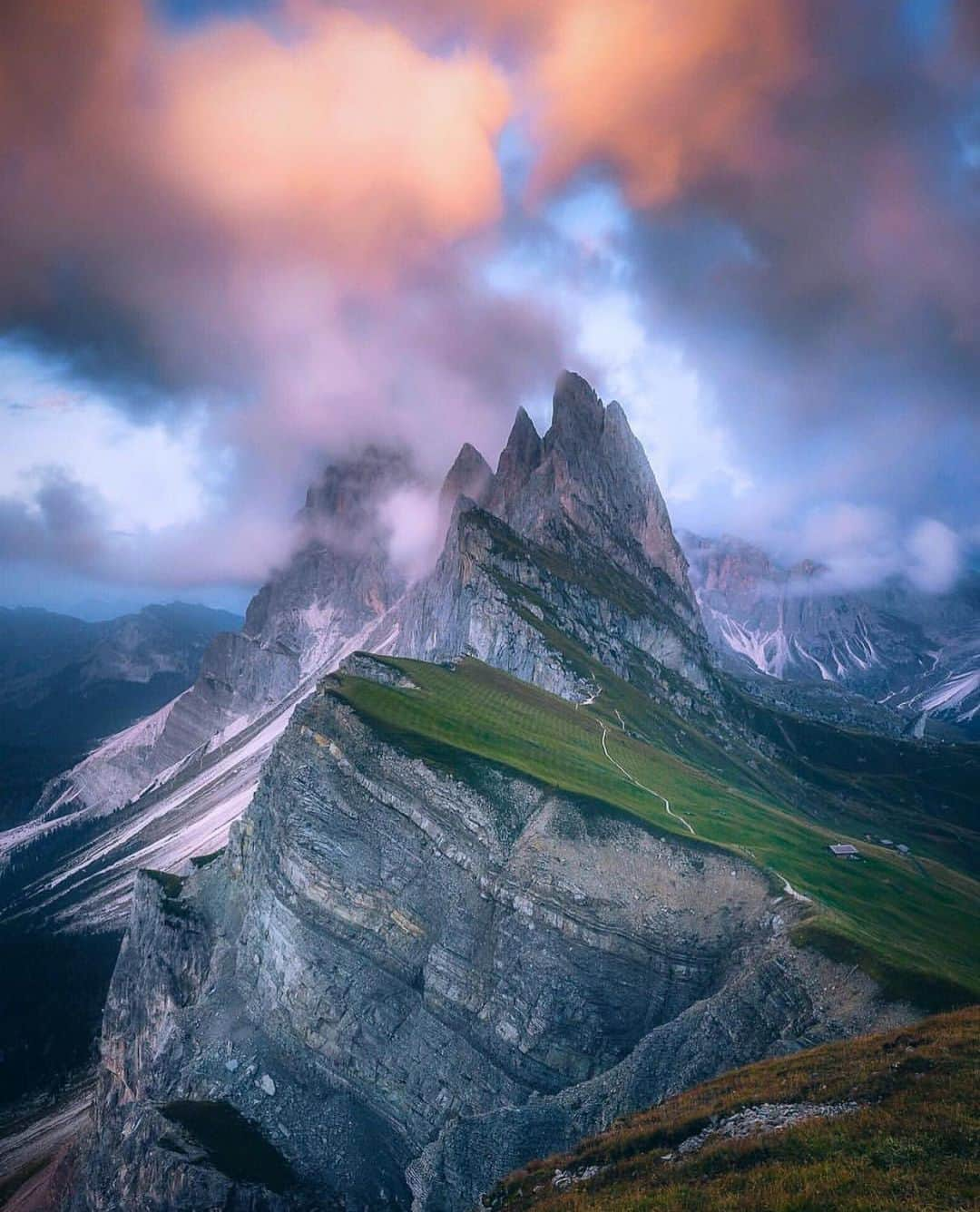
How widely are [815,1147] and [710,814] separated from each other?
5113 cm

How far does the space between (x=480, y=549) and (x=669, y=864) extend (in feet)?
321

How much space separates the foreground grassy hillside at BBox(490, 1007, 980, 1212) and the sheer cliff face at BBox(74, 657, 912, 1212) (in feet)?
34.8

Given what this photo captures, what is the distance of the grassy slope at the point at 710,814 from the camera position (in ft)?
137

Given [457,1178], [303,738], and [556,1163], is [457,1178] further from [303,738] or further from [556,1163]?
[303,738]

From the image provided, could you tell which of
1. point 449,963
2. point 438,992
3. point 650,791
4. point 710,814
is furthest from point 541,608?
point 438,992

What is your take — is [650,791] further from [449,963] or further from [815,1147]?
[815,1147]

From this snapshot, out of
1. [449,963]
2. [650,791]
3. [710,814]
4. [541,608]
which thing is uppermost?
[541,608]

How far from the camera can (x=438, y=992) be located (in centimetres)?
4750

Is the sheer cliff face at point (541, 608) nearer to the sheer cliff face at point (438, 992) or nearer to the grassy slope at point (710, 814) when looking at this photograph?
the grassy slope at point (710, 814)

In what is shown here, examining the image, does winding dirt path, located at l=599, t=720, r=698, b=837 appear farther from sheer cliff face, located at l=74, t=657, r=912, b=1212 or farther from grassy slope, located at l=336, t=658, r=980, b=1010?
sheer cliff face, located at l=74, t=657, r=912, b=1212

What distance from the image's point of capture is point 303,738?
60438 mm

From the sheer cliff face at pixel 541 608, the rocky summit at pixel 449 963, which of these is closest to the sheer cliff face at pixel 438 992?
the rocky summit at pixel 449 963

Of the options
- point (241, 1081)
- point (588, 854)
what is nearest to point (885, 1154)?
point (588, 854)

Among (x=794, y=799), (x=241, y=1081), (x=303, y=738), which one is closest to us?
(x=241, y=1081)
